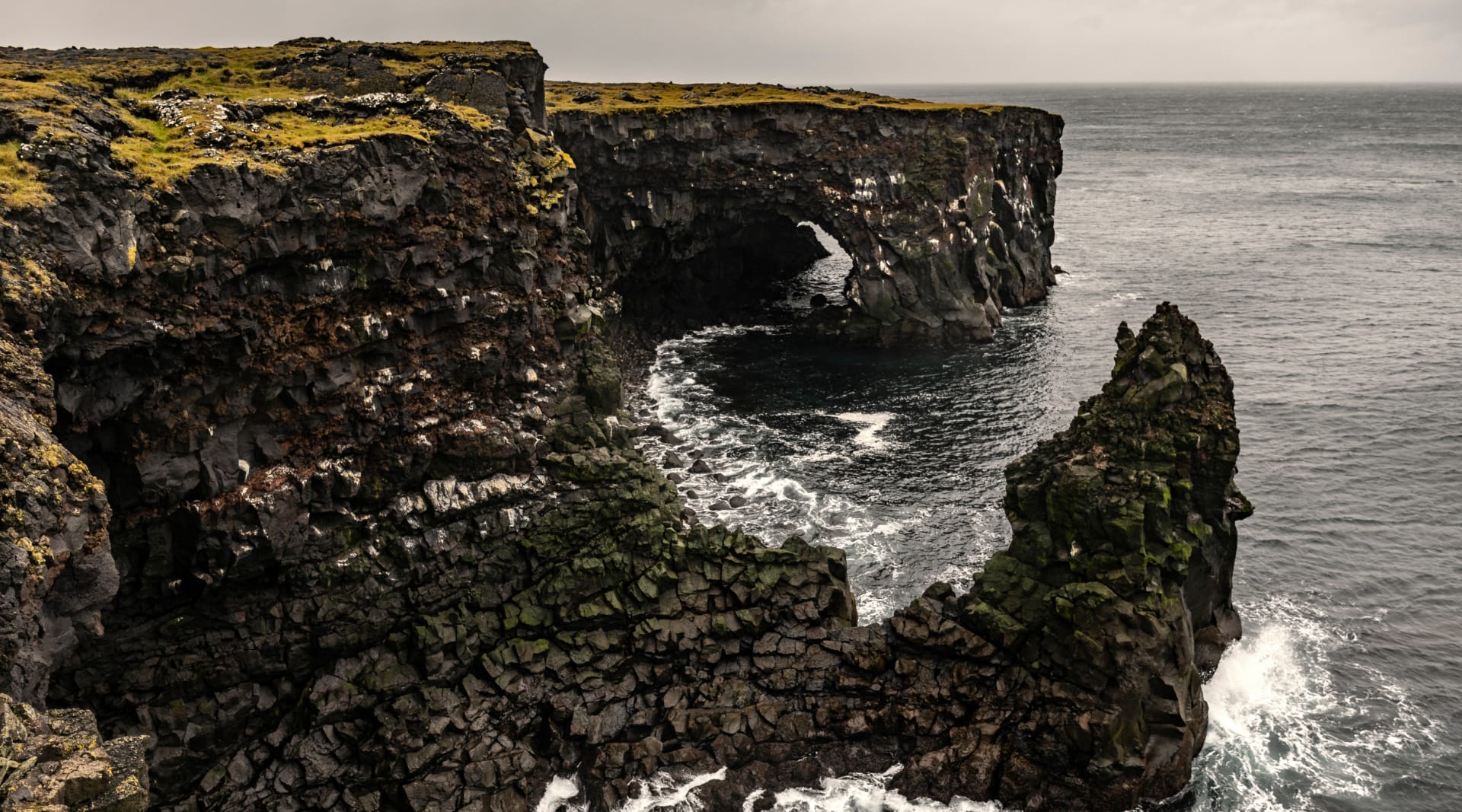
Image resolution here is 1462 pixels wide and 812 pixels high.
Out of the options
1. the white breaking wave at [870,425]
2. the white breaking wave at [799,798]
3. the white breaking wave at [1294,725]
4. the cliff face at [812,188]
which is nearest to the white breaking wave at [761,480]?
the white breaking wave at [870,425]

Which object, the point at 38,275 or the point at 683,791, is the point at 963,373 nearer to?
the point at 683,791

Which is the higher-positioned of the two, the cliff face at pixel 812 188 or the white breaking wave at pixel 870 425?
the cliff face at pixel 812 188

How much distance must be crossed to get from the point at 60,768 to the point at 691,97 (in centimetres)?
7538

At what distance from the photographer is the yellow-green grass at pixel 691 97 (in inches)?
3226

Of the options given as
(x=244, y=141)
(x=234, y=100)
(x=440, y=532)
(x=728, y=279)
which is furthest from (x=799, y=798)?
(x=728, y=279)

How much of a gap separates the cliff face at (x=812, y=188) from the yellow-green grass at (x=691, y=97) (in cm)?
31

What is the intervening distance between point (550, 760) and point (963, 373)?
51.2m

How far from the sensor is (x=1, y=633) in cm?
2488

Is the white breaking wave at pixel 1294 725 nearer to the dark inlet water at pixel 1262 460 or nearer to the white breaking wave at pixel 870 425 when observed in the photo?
the dark inlet water at pixel 1262 460

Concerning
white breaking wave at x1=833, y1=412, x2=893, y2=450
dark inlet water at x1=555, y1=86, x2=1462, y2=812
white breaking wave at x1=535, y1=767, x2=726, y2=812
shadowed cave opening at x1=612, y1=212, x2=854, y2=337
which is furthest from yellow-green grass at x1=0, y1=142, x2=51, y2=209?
shadowed cave opening at x1=612, y1=212, x2=854, y2=337

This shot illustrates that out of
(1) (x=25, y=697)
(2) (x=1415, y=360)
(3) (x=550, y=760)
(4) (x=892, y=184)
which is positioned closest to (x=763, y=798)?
(3) (x=550, y=760)

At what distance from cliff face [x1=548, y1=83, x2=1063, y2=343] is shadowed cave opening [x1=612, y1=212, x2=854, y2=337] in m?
0.28

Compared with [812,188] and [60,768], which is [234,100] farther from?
[812,188]

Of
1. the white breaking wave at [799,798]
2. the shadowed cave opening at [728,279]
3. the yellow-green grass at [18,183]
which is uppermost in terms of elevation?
the yellow-green grass at [18,183]
